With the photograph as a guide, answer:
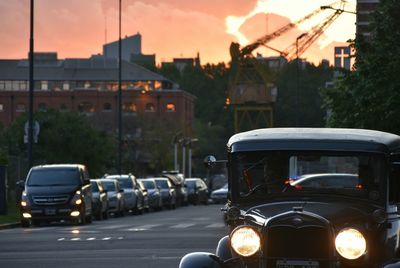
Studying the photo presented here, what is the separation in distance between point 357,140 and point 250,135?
3.77ft

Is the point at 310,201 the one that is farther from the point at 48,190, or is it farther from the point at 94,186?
the point at 94,186

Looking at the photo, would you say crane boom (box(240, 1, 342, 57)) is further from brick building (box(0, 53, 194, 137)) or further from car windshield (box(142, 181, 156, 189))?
car windshield (box(142, 181, 156, 189))

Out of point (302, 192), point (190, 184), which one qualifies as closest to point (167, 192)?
point (190, 184)

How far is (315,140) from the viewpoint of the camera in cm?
1349

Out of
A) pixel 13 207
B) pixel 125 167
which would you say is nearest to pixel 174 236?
pixel 13 207

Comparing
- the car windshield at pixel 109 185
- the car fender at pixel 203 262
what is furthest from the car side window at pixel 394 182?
the car windshield at pixel 109 185

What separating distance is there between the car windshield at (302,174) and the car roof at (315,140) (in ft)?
0.28

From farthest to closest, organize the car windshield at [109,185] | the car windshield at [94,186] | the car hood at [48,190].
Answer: the car windshield at [109,185] → the car windshield at [94,186] → the car hood at [48,190]

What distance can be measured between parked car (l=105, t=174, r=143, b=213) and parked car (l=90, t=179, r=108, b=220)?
280 inches

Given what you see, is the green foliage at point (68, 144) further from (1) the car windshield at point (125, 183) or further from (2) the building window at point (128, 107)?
(2) the building window at point (128, 107)

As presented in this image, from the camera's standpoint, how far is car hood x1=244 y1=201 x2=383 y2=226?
12469 mm

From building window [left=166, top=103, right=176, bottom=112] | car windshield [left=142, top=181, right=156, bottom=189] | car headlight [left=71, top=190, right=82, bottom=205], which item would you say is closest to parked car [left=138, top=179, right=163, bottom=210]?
car windshield [left=142, top=181, right=156, bottom=189]

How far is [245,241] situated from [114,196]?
42.6 meters

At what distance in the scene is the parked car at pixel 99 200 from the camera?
48625mm
